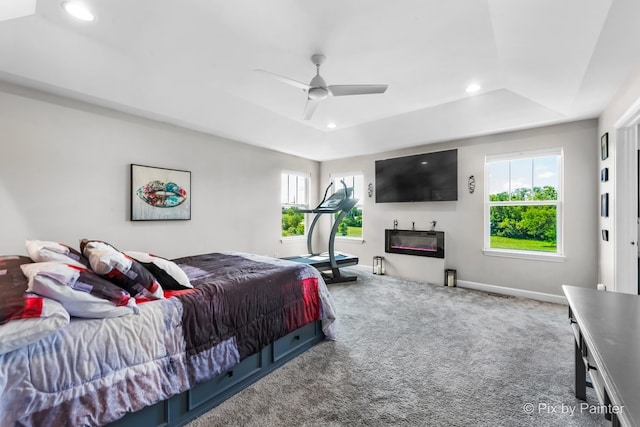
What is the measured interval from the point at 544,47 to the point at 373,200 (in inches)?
155

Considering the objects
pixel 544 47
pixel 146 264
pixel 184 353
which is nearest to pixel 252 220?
pixel 146 264

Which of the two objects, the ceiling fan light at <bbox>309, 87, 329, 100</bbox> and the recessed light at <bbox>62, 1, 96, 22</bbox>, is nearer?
the recessed light at <bbox>62, 1, 96, 22</bbox>

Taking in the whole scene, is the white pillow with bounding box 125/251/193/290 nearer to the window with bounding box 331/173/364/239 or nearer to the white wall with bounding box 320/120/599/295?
the white wall with bounding box 320/120/599/295

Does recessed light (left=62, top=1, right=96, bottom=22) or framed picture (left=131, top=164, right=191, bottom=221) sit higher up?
recessed light (left=62, top=1, right=96, bottom=22)

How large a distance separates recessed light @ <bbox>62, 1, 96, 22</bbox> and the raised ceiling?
5 centimetres

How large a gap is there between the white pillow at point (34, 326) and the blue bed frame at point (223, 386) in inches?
24.1

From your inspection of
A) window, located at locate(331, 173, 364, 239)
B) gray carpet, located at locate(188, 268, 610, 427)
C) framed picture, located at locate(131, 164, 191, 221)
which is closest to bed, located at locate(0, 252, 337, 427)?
gray carpet, located at locate(188, 268, 610, 427)

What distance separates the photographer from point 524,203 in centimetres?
437

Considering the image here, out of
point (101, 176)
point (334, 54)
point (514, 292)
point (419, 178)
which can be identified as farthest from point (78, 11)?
point (514, 292)

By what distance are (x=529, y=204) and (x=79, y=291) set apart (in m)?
5.38

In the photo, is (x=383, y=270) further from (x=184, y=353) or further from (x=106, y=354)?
(x=106, y=354)

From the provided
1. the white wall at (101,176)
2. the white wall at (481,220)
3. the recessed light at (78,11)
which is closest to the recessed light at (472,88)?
the white wall at (481,220)

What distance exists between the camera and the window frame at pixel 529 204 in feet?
13.4

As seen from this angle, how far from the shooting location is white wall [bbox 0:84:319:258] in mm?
2834
